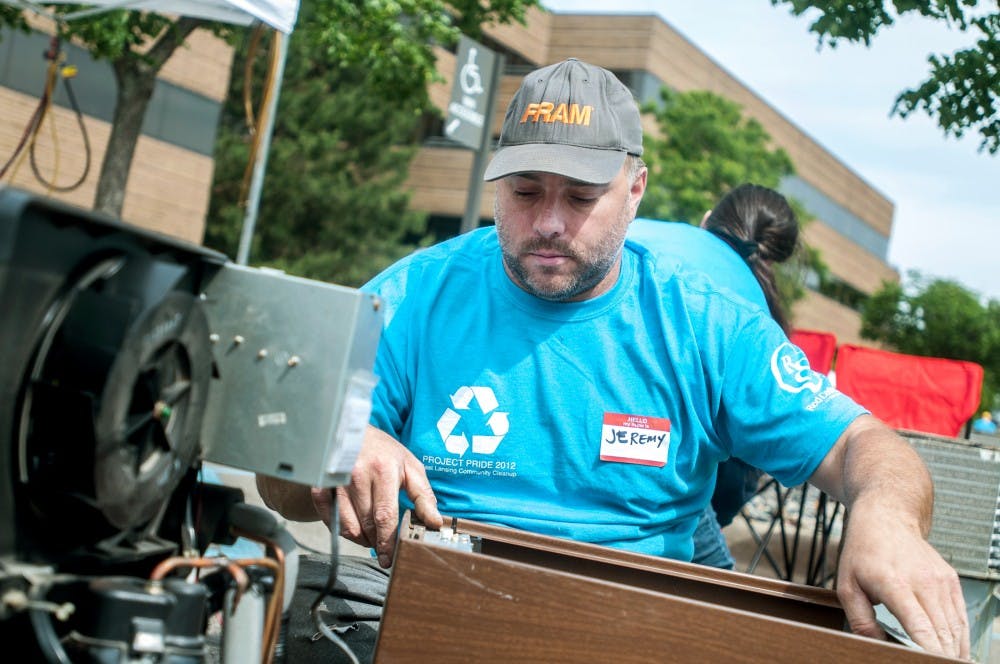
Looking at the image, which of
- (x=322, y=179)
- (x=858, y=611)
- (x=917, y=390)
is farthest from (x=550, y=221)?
(x=322, y=179)

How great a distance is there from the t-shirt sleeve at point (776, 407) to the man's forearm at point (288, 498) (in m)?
0.86


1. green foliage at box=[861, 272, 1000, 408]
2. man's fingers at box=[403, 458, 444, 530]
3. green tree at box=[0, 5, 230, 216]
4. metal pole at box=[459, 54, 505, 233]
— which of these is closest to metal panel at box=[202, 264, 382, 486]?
man's fingers at box=[403, 458, 444, 530]

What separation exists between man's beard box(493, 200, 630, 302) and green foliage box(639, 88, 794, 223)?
101 ft

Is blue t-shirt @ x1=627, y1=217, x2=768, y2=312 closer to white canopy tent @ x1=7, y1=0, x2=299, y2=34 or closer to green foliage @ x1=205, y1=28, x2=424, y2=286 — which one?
white canopy tent @ x1=7, y1=0, x2=299, y2=34

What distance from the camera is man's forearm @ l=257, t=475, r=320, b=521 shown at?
5.52 feet

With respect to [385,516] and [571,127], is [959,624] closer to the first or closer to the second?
[385,516]

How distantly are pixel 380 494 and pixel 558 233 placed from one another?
31.6 inches

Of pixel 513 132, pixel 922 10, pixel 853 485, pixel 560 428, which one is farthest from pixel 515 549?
pixel 922 10

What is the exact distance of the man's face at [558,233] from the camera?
2275 millimetres

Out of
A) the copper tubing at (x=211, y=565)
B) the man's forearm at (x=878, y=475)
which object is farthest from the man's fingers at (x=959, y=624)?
the copper tubing at (x=211, y=565)

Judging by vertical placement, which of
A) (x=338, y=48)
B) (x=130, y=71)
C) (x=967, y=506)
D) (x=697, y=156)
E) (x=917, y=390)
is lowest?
(x=967, y=506)

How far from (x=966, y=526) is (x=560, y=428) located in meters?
2.89

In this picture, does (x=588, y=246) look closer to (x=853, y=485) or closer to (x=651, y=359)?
(x=651, y=359)

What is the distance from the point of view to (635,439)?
2.21 meters
